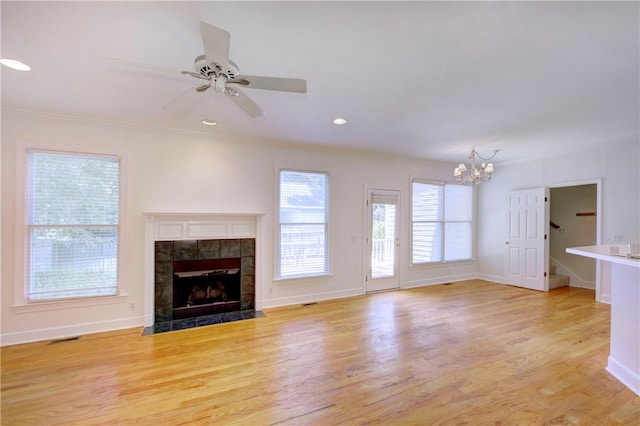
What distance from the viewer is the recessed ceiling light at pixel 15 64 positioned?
222cm

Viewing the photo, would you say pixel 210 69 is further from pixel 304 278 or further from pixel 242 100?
pixel 304 278

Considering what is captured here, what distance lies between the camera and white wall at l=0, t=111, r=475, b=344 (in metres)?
3.26

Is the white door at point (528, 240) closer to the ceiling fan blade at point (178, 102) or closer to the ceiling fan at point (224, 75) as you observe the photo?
the ceiling fan at point (224, 75)

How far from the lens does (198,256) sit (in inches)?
160

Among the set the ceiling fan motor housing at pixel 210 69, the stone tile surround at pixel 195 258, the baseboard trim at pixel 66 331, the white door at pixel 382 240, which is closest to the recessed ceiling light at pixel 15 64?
the ceiling fan motor housing at pixel 210 69

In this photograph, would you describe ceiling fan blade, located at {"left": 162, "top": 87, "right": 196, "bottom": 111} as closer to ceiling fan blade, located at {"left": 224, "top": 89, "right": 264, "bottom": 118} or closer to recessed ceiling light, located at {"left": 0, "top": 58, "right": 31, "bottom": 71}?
ceiling fan blade, located at {"left": 224, "top": 89, "right": 264, "bottom": 118}

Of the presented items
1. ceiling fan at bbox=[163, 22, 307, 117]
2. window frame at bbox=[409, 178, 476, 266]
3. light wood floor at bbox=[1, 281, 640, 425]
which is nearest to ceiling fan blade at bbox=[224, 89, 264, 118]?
ceiling fan at bbox=[163, 22, 307, 117]

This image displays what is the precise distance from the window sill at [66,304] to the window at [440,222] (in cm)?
513

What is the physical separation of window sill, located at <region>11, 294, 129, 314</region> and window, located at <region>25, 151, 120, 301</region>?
0.20ft

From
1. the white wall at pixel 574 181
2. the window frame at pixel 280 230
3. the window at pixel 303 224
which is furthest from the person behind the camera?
the window at pixel 303 224

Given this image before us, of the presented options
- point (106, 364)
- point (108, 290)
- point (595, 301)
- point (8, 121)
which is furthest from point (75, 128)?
point (595, 301)

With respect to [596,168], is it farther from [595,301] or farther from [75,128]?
[75,128]

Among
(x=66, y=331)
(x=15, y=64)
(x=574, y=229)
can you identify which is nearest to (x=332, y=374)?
(x=66, y=331)

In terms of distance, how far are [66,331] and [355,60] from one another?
14.6ft
